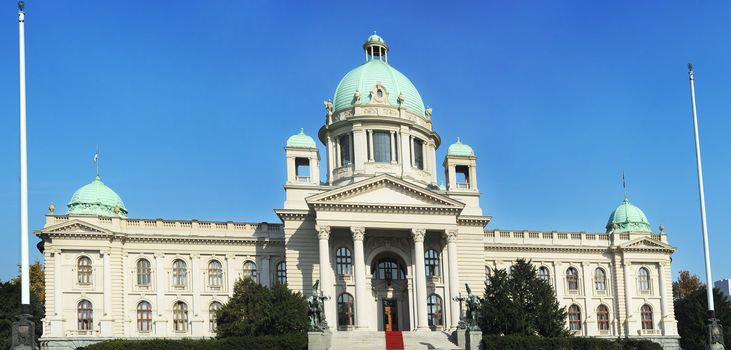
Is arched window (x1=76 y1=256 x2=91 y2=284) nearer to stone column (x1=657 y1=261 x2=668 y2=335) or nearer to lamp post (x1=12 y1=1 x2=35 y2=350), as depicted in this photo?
lamp post (x1=12 y1=1 x2=35 y2=350)

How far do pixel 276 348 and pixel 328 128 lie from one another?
92.6ft

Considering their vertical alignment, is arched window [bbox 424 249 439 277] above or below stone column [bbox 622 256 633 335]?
above

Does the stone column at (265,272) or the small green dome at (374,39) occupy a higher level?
the small green dome at (374,39)

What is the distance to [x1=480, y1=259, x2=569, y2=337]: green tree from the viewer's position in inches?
2367

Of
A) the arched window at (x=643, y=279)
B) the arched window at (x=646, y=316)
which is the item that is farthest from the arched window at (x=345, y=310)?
the arched window at (x=643, y=279)

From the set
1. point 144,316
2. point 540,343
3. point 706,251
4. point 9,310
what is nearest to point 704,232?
point 706,251

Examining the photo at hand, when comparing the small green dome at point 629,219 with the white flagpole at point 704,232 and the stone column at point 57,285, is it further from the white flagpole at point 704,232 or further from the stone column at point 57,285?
the stone column at point 57,285

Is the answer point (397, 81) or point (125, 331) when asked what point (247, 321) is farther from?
point (397, 81)

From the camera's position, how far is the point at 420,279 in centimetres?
6600

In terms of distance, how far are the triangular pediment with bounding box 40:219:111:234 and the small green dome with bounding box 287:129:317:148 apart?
1774cm

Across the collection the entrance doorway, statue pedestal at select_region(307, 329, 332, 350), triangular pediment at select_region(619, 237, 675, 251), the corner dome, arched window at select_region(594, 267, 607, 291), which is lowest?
statue pedestal at select_region(307, 329, 332, 350)

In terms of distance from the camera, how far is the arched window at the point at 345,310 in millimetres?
68500

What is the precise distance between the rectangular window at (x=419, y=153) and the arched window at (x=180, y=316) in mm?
24973

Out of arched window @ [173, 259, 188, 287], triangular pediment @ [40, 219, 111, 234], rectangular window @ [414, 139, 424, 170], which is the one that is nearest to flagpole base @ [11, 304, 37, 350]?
triangular pediment @ [40, 219, 111, 234]
